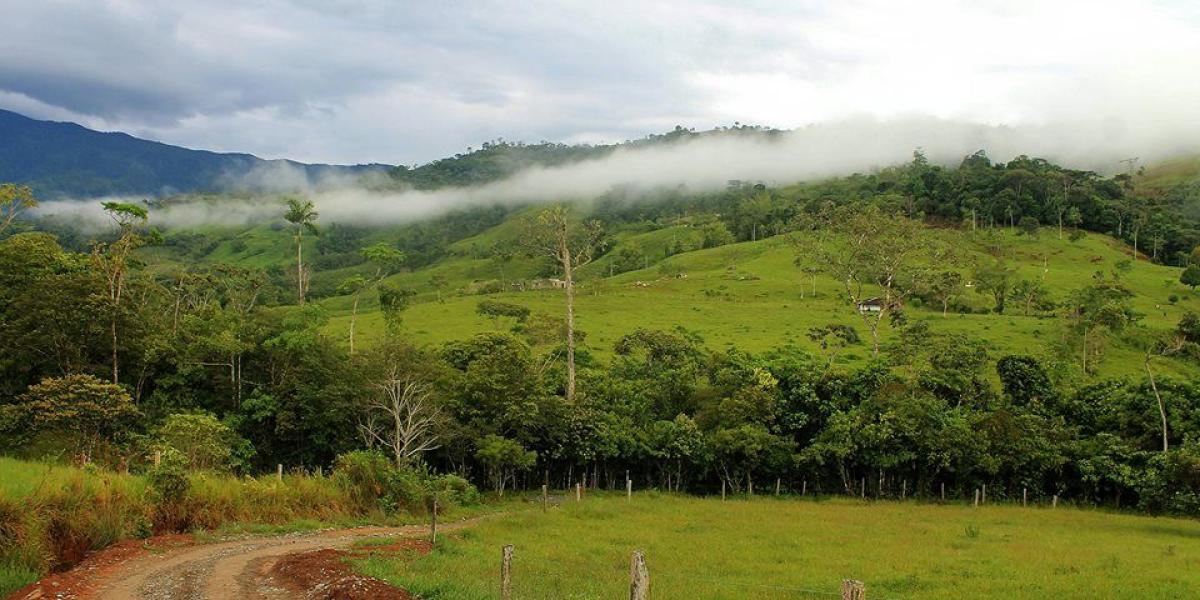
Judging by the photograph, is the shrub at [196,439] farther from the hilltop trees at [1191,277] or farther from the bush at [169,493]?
the hilltop trees at [1191,277]

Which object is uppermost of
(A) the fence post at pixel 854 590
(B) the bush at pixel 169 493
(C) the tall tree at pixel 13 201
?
(C) the tall tree at pixel 13 201

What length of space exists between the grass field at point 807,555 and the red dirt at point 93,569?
17.6 ft

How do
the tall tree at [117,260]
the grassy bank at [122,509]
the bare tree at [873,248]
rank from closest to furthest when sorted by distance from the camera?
1. the grassy bank at [122,509]
2. the tall tree at [117,260]
3. the bare tree at [873,248]

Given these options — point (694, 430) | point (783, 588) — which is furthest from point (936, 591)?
point (694, 430)

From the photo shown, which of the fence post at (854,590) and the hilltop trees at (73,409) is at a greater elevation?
the fence post at (854,590)

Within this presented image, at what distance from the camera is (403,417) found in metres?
43.0

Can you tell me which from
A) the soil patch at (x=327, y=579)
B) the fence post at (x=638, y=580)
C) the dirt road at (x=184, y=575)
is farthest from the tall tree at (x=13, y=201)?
the fence post at (x=638, y=580)

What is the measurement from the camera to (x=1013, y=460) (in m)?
42.6

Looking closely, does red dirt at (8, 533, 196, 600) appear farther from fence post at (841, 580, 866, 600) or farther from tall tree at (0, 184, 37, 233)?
tall tree at (0, 184, 37, 233)

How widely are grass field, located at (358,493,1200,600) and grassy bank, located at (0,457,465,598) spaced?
5279 millimetres

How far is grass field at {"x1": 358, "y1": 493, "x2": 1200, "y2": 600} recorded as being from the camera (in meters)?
18.2

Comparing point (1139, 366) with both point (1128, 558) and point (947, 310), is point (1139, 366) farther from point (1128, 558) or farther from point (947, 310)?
point (1128, 558)

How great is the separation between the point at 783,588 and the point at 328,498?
56.4 feet

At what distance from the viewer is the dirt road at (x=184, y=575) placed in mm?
14859
